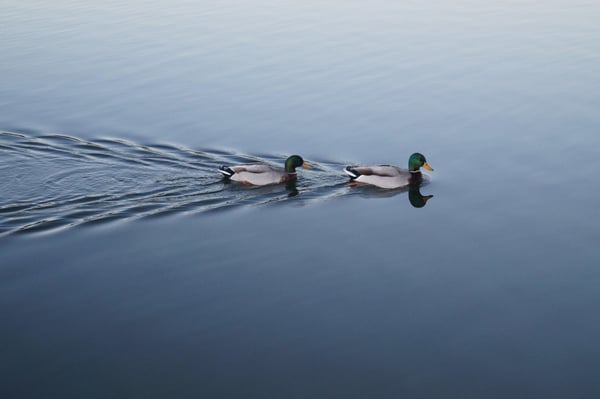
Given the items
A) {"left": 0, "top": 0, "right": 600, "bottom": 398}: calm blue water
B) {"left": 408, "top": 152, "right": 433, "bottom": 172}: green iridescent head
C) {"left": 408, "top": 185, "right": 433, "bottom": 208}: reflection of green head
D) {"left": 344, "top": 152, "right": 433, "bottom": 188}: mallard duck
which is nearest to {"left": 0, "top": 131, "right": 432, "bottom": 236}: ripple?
{"left": 0, "top": 0, "right": 600, "bottom": 398}: calm blue water

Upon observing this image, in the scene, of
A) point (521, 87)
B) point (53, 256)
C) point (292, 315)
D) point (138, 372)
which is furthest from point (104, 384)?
point (521, 87)

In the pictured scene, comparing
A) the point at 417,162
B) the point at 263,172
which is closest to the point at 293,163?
the point at 263,172

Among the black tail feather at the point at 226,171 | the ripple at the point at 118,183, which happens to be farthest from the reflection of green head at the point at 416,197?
the black tail feather at the point at 226,171

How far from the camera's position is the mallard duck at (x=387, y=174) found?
15.3 m

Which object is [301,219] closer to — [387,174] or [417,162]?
[387,174]

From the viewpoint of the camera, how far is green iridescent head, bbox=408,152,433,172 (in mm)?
15617

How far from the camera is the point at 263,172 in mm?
15430

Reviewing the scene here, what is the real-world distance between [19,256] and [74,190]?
2651 millimetres

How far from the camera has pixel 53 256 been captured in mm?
12414

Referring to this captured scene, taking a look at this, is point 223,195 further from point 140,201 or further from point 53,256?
point 53,256

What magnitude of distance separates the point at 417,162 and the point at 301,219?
2.77 metres

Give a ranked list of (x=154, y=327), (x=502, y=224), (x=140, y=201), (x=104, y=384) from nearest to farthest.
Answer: (x=104, y=384) < (x=154, y=327) < (x=502, y=224) < (x=140, y=201)

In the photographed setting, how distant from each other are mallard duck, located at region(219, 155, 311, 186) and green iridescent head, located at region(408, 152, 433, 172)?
1820mm

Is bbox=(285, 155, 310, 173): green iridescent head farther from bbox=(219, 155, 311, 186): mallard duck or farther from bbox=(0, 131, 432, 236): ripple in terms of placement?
bbox=(0, 131, 432, 236): ripple
